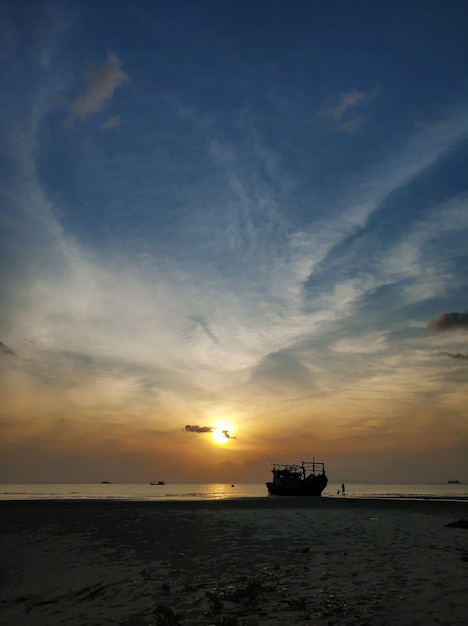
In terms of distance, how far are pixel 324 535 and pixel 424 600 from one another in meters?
12.5

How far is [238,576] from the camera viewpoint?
13391 millimetres

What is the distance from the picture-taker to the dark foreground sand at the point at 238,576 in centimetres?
966

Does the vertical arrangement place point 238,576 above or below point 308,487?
below

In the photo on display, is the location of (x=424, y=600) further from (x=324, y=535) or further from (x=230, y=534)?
(x=230, y=534)

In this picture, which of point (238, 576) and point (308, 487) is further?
point (308, 487)

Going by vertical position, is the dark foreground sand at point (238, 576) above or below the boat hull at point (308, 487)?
below

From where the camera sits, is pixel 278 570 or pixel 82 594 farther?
pixel 278 570

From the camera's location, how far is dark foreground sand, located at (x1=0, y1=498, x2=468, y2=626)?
9.66m

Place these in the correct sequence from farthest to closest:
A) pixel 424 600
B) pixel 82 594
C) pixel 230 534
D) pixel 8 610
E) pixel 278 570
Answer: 1. pixel 230 534
2. pixel 278 570
3. pixel 82 594
4. pixel 8 610
5. pixel 424 600

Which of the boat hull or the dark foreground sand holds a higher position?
the boat hull

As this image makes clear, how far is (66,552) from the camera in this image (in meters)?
18.9

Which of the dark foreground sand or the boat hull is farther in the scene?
the boat hull

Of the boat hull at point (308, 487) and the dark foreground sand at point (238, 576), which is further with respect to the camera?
the boat hull at point (308, 487)

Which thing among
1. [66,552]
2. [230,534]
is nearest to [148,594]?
[66,552]
